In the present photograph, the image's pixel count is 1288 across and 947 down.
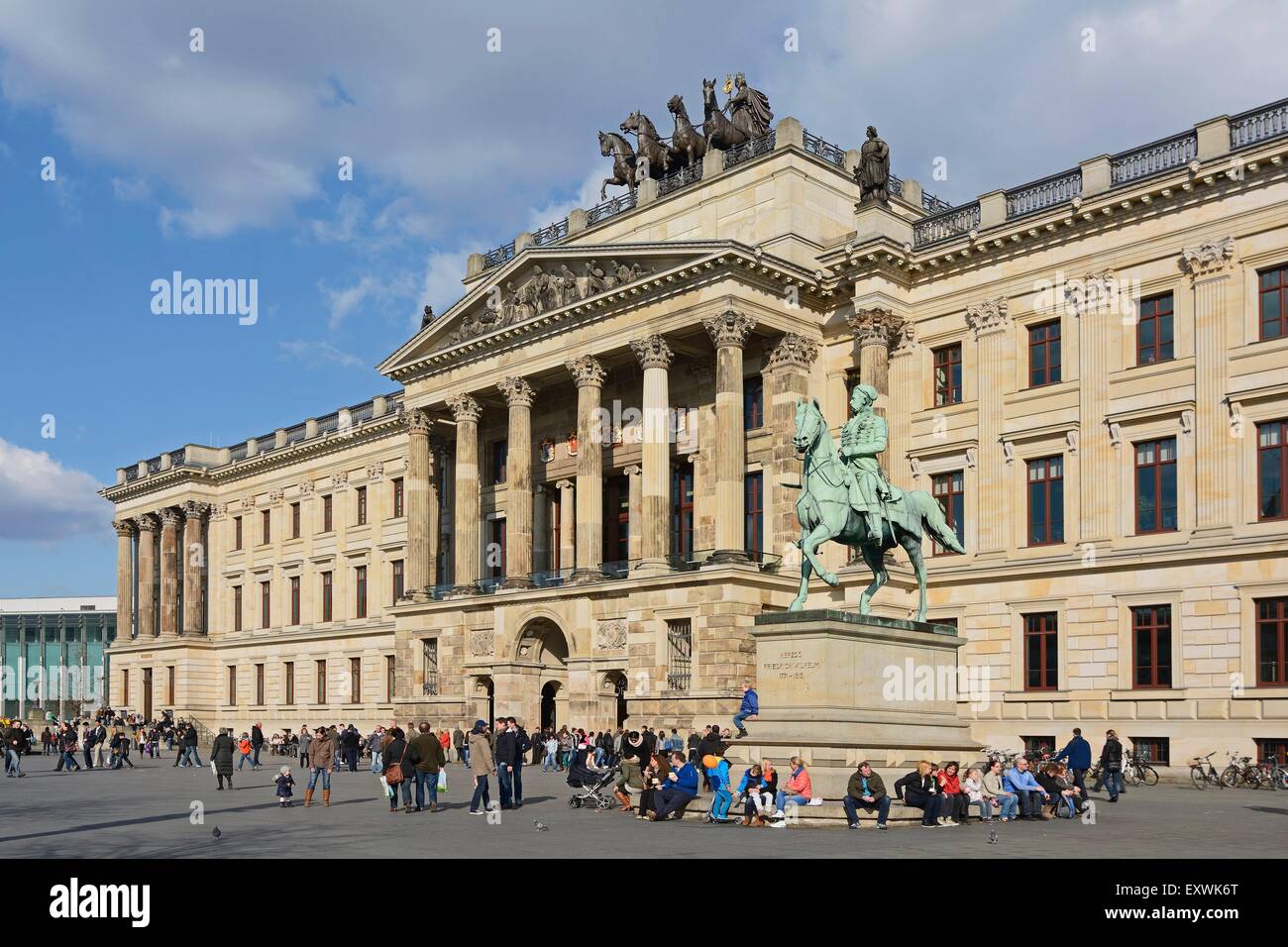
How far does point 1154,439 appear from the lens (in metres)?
39.2

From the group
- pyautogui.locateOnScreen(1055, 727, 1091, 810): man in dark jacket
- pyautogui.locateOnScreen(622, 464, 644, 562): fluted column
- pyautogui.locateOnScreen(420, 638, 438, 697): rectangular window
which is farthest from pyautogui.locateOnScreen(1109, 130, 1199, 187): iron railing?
pyautogui.locateOnScreen(420, 638, 438, 697): rectangular window

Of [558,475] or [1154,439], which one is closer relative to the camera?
[1154,439]

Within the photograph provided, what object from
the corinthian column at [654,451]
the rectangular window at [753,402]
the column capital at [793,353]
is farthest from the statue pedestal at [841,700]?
the rectangular window at [753,402]

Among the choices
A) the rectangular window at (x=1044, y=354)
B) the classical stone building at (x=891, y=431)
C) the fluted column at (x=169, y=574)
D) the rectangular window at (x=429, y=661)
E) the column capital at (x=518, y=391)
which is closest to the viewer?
the classical stone building at (x=891, y=431)

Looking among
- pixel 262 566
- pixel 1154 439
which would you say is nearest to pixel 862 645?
pixel 1154 439

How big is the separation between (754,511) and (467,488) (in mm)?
12934

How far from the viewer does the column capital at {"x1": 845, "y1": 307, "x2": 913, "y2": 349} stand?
146ft

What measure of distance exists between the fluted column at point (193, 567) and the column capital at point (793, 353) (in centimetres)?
4869

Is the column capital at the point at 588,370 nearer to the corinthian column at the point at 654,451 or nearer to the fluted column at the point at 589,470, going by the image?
the fluted column at the point at 589,470

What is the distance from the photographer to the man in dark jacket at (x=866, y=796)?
2234cm

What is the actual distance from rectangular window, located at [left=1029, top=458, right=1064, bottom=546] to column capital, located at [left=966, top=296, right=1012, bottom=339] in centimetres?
445

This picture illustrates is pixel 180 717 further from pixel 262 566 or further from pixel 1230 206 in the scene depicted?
pixel 1230 206

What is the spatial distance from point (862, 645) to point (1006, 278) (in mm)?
21792

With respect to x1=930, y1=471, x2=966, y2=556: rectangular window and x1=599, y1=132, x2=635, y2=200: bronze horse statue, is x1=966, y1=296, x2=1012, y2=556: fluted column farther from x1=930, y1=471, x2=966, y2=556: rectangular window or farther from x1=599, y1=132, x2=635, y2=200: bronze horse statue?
x1=599, y1=132, x2=635, y2=200: bronze horse statue
